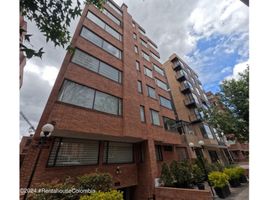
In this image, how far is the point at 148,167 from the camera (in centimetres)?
1062

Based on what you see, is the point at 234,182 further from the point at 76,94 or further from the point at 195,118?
the point at 195,118

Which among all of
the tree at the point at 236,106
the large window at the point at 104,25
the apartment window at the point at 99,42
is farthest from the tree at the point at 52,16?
the tree at the point at 236,106

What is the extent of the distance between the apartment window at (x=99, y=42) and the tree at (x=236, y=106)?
845cm

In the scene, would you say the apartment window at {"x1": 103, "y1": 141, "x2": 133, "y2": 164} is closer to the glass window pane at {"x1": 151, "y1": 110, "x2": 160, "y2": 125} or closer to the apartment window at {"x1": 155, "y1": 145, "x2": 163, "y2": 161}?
the apartment window at {"x1": 155, "y1": 145, "x2": 163, "y2": 161}

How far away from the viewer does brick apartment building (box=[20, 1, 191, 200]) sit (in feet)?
23.7

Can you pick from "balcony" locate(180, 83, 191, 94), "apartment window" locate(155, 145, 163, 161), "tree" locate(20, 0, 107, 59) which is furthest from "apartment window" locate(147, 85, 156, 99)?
"tree" locate(20, 0, 107, 59)

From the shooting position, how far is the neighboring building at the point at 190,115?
19.8 metres

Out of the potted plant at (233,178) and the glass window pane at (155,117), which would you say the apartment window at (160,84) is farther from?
the potted plant at (233,178)
